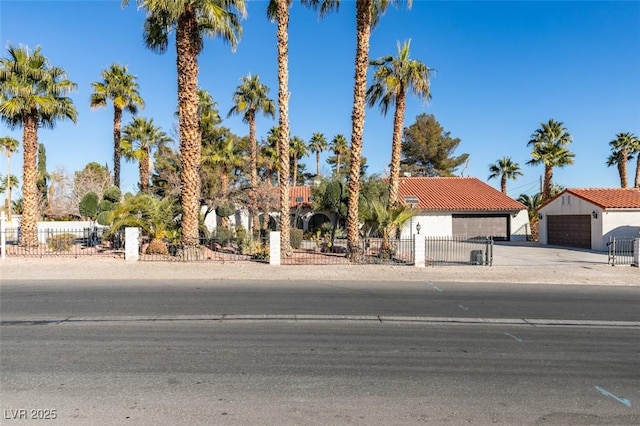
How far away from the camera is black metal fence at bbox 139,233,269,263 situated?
18.7 meters

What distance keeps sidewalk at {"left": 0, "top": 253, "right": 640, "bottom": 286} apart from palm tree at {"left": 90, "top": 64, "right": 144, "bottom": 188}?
12875 millimetres

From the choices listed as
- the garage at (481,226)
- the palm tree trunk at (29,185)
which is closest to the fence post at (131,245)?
the palm tree trunk at (29,185)

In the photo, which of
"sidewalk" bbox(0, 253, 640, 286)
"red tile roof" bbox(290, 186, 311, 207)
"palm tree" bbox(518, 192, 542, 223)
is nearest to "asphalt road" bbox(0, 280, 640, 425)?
"sidewalk" bbox(0, 253, 640, 286)

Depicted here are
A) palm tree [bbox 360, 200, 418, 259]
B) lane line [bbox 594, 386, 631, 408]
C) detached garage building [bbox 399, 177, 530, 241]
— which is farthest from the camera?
detached garage building [bbox 399, 177, 530, 241]

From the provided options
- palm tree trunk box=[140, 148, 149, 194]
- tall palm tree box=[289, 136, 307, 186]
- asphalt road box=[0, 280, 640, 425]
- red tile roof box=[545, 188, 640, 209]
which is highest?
tall palm tree box=[289, 136, 307, 186]

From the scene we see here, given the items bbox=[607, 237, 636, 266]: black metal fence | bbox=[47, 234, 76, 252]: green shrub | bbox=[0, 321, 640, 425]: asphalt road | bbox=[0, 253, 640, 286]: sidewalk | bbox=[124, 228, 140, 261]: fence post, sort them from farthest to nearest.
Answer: bbox=[47, 234, 76, 252]: green shrub
bbox=[607, 237, 636, 266]: black metal fence
bbox=[124, 228, 140, 261]: fence post
bbox=[0, 253, 640, 286]: sidewalk
bbox=[0, 321, 640, 425]: asphalt road

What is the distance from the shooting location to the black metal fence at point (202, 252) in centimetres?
1870

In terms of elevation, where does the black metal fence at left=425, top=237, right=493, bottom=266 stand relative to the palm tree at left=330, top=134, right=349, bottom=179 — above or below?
below

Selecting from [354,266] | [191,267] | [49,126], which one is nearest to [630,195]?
[354,266]

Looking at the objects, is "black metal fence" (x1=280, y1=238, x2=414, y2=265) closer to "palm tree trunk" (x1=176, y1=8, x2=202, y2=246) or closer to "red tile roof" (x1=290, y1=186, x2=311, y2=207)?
"palm tree trunk" (x1=176, y1=8, x2=202, y2=246)

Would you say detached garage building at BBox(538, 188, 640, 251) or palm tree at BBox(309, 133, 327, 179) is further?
palm tree at BBox(309, 133, 327, 179)

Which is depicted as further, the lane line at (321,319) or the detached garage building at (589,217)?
the detached garage building at (589,217)

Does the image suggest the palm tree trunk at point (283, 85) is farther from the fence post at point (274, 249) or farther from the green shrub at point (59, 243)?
the green shrub at point (59, 243)

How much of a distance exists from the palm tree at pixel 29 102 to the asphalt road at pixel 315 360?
14943 mm
